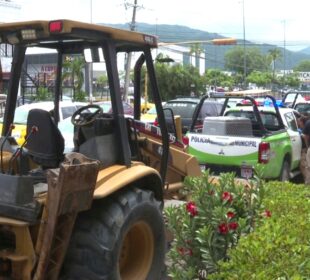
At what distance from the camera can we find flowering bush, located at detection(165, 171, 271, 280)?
143 inches

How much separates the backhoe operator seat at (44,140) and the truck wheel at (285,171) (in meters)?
6.73

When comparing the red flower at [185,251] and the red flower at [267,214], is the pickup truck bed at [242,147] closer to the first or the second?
the red flower at [267,214]

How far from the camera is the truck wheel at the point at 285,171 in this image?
10.8 meters

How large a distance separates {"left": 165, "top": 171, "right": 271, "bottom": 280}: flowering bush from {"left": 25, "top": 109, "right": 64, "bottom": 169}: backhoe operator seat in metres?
1.28

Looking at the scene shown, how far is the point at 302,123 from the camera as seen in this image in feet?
41.3

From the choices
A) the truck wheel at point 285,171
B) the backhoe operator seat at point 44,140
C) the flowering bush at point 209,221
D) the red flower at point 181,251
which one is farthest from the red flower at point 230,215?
the truck wheel at point 285,171

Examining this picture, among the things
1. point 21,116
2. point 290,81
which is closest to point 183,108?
point 21,116

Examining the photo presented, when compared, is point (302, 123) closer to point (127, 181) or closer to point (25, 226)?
point (127, 181)

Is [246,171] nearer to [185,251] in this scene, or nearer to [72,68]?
[72,68]

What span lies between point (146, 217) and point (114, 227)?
0.60 m

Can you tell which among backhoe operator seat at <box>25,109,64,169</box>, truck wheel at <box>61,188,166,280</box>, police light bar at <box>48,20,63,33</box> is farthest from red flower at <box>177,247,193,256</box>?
police light bar at <box>48,20,63,33</box>

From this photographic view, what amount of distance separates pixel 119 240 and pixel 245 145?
583 cm

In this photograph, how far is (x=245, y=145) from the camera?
10.0 metres

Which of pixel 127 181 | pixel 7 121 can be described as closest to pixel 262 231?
pixel 127 181
